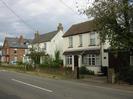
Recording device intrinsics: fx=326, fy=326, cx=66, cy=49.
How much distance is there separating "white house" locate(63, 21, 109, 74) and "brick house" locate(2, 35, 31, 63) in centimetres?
5438

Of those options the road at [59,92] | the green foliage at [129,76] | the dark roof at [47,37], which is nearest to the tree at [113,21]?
the green foliage at [129,76]

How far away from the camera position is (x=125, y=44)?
27906mm

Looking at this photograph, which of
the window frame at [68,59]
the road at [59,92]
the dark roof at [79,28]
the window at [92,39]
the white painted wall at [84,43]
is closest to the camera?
the road at [59,92]

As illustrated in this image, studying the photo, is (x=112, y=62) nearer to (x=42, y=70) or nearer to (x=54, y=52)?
(x=42, y=70)

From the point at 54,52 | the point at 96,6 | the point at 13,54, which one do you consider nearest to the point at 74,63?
the point at 54,52

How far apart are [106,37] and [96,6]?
3.06 m

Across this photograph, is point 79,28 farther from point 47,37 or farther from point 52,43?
point 47,37

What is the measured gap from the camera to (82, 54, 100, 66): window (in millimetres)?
43625

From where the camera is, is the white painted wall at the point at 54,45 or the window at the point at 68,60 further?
the white painted wall at the point at 54,45

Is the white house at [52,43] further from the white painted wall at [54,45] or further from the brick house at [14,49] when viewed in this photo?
the brick house at [14,49]

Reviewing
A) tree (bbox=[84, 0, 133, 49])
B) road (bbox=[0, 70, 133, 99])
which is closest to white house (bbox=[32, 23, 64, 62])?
tree (bbox=[84, 0, 133, 49])

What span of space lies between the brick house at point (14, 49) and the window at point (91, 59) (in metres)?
61.9

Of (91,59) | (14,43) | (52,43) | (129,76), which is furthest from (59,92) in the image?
(14,43)

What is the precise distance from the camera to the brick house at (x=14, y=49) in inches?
4178
